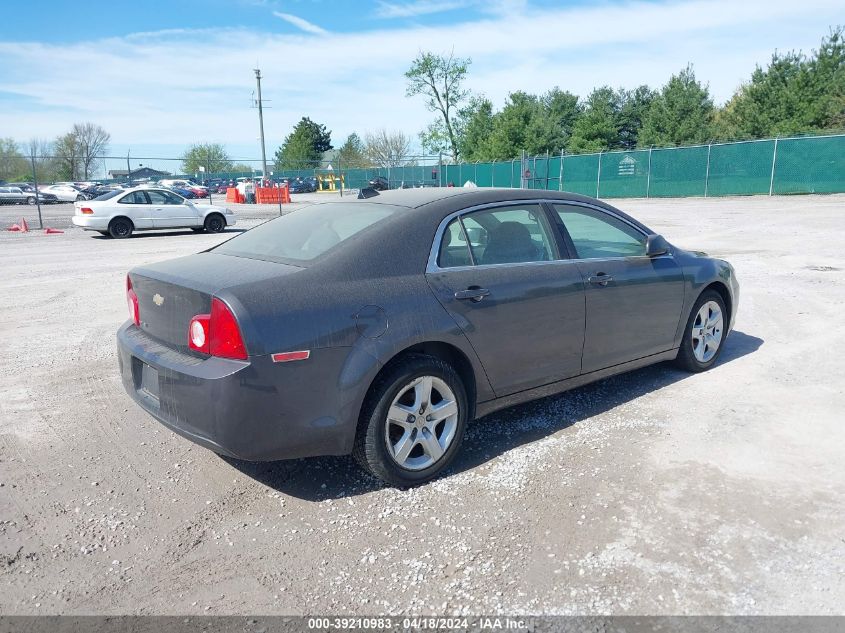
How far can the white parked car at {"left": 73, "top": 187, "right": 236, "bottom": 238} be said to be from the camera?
1875 centimetres

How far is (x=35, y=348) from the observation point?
6.45 m

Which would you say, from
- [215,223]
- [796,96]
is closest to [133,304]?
[215,223]

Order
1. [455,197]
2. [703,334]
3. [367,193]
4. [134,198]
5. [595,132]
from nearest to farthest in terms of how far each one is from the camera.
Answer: [455,197], [367,193], [703,334], [134,198], [595,132]

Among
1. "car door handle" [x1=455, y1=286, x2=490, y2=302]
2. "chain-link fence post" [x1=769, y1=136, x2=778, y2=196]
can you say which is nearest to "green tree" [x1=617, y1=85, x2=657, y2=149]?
"chain-link fence post" [x1=769, y1=136, x2=778, y2=196]

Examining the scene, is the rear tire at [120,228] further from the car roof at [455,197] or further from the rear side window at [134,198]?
the car roof at [455,197]

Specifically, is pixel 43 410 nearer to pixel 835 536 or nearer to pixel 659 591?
pixel 659 591

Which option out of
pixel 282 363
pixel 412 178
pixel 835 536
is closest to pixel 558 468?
pixel 835 536

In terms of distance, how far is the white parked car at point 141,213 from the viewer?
18.8 metres

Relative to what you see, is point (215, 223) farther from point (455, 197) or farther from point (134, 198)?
point (455, 197)

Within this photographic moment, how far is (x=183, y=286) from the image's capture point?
3391 mm

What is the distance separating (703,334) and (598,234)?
1450 millimetres

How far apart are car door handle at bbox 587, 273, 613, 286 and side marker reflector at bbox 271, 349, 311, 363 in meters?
2.09

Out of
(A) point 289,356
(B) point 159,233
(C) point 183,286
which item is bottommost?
(B) point 159,233

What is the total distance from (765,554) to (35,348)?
6400mm
